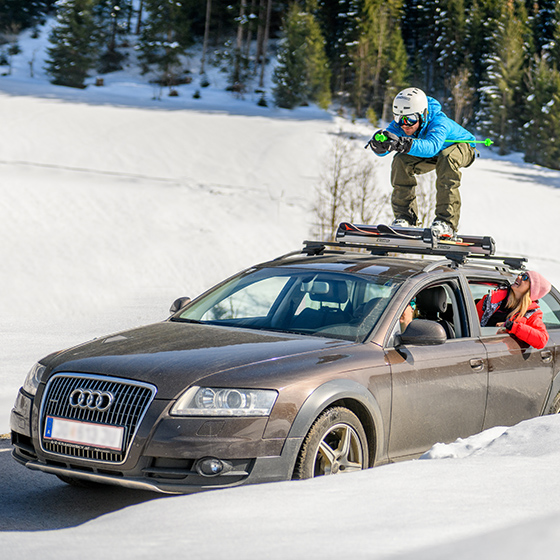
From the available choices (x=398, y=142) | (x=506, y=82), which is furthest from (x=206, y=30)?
(x=398, y=142)

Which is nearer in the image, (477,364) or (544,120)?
(477,364)

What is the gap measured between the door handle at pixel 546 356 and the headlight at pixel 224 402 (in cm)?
287

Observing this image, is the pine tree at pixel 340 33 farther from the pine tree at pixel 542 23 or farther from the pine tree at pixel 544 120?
the pine tree at pixel 542 23

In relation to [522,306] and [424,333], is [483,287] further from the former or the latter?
[424,333]

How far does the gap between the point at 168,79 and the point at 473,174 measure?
2806 cm

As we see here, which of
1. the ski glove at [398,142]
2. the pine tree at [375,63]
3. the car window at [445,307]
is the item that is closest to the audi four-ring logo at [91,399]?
the car window at [445,307]

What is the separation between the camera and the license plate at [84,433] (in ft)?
14.2

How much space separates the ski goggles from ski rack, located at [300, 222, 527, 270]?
1247 mm

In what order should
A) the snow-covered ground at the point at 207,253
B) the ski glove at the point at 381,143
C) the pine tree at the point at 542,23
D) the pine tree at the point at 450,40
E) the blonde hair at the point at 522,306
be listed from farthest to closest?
the pine tree at the point at 450,40, the pine tree at the point at 542,23, the ski glove at the point at 381,143, the blonde hair at the point at 522,306, the snow-covered ground at the point at 207,253

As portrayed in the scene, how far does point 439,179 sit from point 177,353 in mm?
4012

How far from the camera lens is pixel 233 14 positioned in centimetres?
7069

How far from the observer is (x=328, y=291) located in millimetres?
5742

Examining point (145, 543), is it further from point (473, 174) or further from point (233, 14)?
point (233, 14)

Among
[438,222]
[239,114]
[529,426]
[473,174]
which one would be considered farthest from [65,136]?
[529,426]
